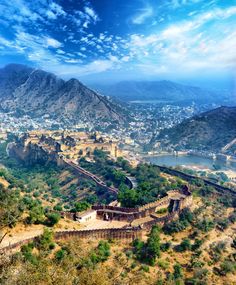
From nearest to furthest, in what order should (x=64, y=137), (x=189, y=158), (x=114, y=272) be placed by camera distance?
(x=114, y=272), (x=64, y=137), (x=189, y=158)

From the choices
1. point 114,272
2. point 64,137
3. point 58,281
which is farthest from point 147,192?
point 64,137

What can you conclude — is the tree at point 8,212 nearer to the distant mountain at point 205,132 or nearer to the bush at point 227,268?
the bush at point 227,268

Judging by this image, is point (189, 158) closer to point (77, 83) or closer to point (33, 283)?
point (33, 283)

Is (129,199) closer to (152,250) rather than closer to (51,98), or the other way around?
(152,250)

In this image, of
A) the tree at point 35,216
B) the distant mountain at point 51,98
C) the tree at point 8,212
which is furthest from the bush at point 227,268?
the distant mountain at point 51,98

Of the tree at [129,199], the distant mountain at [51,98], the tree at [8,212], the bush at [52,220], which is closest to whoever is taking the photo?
the tree at [8,212]

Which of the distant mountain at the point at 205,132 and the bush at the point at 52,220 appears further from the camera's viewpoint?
the distant mountain at the point at 205,132
